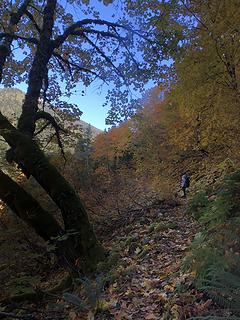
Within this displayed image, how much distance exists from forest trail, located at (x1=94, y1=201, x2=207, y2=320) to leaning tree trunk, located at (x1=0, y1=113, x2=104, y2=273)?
708 mm

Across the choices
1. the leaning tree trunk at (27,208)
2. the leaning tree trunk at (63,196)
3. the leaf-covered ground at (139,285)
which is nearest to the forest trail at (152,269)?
the leaf-covered ground at (139,285)

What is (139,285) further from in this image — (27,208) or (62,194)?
(27,208)

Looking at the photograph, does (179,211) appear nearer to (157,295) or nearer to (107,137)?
(157,295)

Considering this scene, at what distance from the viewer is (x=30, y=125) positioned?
8.76m

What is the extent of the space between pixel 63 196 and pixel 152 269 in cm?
249

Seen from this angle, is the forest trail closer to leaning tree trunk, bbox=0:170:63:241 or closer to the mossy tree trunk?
the mossy tree trunk

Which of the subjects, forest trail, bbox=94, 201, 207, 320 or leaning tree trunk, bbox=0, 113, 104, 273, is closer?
forest trail, bbox=94, 201, 207, 320

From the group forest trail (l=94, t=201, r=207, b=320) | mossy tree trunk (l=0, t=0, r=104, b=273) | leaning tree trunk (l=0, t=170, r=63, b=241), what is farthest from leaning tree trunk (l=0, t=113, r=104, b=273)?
forest trail (l=94, t=201, r=207, b=320)

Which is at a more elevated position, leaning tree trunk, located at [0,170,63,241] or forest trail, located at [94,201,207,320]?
leaning tree trunk, located at [0,170,63,241]

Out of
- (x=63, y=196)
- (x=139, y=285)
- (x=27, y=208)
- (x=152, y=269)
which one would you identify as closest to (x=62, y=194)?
(x=63, y=196)

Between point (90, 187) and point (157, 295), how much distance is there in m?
9.15

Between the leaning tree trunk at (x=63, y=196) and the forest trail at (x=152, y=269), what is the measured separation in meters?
0.71

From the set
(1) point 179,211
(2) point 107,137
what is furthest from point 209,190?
(2) point 107,137

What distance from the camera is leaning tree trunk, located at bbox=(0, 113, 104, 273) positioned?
7.30 meters
